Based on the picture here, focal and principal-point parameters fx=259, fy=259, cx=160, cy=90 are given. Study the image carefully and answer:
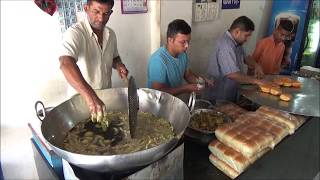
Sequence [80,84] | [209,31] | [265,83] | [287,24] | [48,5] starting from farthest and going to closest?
1. [287,24]
2. [209,31]
3. [265,83]
4. [48,5]
5. [80,84]

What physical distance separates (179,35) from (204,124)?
68 cm

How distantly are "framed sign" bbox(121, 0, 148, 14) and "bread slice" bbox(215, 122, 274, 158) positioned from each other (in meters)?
1.31

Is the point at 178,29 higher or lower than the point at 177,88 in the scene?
higher

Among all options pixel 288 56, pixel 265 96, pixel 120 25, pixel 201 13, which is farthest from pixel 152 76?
pixel 288 56

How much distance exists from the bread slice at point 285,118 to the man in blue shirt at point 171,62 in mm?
452

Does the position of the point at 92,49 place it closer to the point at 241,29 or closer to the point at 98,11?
the point at 98,11

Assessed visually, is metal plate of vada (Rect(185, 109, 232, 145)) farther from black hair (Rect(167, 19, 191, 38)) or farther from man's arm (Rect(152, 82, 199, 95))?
black hair (Rect(167, 19, 191, 38))

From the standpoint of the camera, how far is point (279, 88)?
6.45ft

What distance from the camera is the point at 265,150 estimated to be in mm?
1371

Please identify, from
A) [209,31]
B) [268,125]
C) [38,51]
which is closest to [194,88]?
[268,125]

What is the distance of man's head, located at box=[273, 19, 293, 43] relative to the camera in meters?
2.94

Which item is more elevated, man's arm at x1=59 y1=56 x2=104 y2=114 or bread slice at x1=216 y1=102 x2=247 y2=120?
man's arm at x1=59 y1=56 x2=104 y2=114

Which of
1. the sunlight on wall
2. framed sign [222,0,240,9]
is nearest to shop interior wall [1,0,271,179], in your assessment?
the sunlight on wall

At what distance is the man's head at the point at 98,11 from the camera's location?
1403 mm
